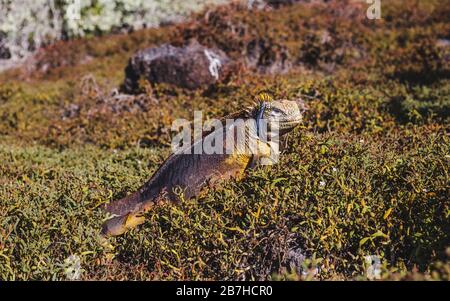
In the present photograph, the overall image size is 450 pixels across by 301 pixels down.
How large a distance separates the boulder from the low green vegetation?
25 centimetres

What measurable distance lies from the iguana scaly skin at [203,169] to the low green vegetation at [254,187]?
0.41 feet

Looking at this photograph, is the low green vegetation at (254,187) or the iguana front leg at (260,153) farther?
the iguana front leg at (260,153)

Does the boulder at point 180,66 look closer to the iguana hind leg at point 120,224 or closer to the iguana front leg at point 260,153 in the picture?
the iguana front leg at point 260,153

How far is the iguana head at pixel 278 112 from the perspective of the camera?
15.1 ft

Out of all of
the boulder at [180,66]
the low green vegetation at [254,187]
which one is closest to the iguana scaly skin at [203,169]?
the low green vegetation at [254,187]

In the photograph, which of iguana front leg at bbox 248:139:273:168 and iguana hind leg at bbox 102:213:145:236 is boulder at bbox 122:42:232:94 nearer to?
iguana front leg at bbox 248:139:273:168

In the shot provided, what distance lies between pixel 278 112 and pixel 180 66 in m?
5.44

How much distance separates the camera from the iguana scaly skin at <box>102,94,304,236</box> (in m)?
4.60

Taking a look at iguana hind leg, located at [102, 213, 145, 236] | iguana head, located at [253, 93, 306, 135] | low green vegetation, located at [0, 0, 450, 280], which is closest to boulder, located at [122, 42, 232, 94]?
low green vegetation, located at [0, 0, 450, 280]

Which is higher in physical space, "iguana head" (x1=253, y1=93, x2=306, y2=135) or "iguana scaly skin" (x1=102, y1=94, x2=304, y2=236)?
"iguana head" (x1=253, y1=93, x2=306, y2=135)

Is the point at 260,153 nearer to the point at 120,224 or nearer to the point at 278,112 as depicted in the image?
the point at 278,112

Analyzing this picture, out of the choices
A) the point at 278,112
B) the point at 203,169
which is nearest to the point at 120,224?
the point at 203,169
